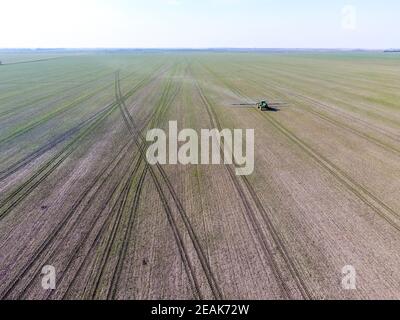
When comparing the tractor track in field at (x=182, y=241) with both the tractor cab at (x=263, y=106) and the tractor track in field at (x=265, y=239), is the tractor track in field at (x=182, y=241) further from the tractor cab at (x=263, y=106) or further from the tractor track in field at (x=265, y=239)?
the tractor cab at (x=263, y=106)

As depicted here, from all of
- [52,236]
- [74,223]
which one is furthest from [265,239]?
[52,236]

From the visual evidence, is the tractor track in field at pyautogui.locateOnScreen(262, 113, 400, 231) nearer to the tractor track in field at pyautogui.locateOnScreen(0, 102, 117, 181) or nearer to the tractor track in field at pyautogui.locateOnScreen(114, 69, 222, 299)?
the tractor track in field at pyautogui.locateOnScreen(114, 69, 222, 299)

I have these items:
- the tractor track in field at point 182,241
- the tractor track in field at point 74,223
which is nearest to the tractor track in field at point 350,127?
the tractor track in field at point 182,241

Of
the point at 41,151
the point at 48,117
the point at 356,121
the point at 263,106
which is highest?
the point at 263,106

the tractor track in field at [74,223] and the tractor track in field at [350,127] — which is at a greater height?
the tractor track in field at [350,127]

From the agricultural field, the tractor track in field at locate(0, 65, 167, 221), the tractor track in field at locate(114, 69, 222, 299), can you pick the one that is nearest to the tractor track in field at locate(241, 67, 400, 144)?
the agricultural field

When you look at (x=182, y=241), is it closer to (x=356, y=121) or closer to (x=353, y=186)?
(x=353, y=186)

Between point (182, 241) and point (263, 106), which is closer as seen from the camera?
point (182, 241)

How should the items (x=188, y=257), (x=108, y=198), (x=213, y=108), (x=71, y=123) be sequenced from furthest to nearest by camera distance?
(x=213, y=108)
(x=71, y=123)
(x=108, y=198)
(x=188, y=257)

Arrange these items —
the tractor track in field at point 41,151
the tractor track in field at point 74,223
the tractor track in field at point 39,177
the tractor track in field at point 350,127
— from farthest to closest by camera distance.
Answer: the tractor track in field at point 350,127 < the tractor track in field at point 41,151 < the tractor track in field at point 39,177 < the tractor track in field at point 74,223
